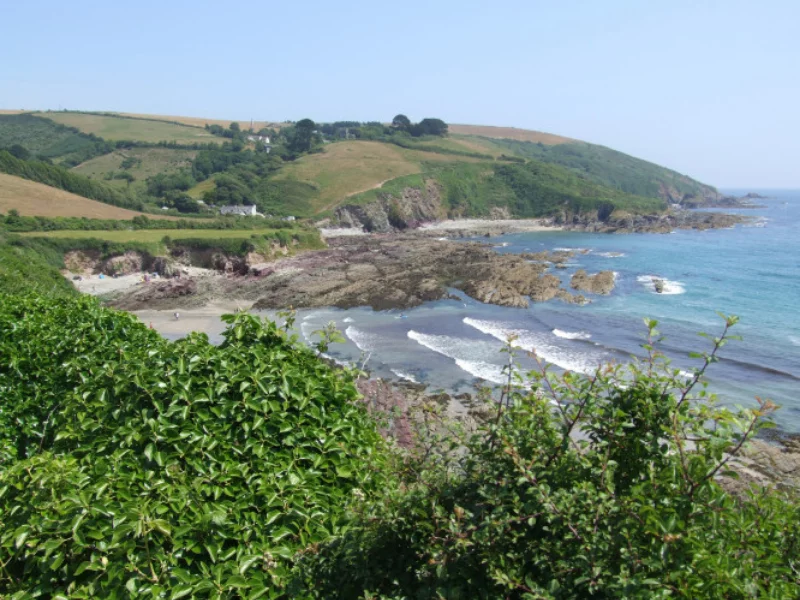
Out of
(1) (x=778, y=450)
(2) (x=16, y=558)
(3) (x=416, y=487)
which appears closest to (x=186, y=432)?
(2) (x=16, y=558)

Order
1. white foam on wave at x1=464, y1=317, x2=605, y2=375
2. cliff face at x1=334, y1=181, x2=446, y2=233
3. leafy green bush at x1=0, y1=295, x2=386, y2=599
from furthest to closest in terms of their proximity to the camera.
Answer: cliff face at x1=334, y1=181, x2=446, y2=233, white foam on wave at x1=464, y1=317, x2=605, y2=375, leafy green bush at x1=0, y1=295, x2=386, y2=599

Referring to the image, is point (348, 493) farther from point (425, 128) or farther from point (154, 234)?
point (425, 128)

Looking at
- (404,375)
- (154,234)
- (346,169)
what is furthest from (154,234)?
(346,169)

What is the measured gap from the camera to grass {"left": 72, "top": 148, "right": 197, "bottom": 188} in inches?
4970

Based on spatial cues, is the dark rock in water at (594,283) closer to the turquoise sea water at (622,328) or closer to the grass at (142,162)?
the turquoise sea water at (622,328)

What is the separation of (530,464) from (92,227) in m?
71.5

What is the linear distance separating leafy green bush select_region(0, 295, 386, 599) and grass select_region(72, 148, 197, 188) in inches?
5073

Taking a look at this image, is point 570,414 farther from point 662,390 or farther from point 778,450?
point 778,450

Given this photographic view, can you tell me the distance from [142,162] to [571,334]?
12936cm

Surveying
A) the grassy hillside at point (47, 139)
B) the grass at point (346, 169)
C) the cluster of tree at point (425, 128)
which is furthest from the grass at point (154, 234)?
the cluster of tree at point (425, 128)

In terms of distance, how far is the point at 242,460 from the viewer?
18.0 ft

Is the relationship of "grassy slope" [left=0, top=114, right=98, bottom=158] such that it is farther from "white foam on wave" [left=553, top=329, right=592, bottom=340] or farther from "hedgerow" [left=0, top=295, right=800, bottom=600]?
"hedgerow" [left=0, top=295, right=800, bottom=600]

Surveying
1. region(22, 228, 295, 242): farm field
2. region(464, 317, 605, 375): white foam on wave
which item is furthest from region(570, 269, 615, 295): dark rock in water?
region(22, 228, 295, 242): farm field

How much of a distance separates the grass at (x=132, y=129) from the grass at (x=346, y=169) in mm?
49675
